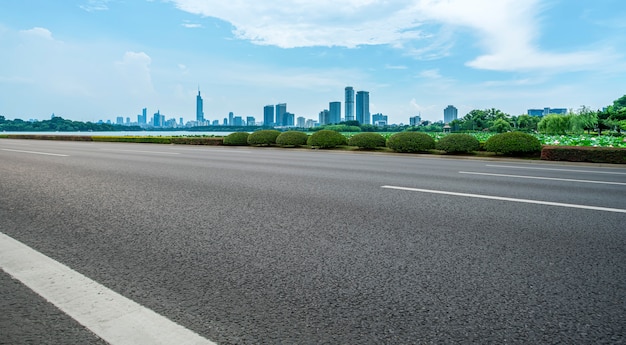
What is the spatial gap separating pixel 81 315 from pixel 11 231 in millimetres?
2537

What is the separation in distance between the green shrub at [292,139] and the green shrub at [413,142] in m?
6.23

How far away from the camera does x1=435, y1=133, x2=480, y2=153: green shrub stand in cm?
1716

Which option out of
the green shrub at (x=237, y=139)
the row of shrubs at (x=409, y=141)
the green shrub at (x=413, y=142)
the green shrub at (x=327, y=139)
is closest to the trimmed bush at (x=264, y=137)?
the row of shrubs at (x=409, y=141)

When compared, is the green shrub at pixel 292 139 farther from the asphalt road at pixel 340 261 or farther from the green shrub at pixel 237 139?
the asphalt road at pixel 340 261

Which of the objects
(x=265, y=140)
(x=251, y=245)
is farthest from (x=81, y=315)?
(x=265, y=140)

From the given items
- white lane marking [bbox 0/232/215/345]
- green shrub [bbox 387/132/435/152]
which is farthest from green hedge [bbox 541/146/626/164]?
white lane marking [bbox 0/232/215/345]

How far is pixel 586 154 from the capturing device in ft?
45.6

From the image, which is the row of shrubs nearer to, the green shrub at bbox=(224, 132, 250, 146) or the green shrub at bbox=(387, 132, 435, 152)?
the green shrub at bbox=(387, 132, 435, 152)

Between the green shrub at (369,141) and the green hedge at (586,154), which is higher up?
the green shrub at (369,141)

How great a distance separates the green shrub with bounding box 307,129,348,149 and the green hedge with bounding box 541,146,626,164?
1013 centimetres

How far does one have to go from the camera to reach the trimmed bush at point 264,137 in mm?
24219

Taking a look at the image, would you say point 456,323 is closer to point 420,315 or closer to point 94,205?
point 420,315

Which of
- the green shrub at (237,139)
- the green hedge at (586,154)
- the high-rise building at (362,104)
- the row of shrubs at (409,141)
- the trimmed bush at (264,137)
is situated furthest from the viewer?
the high-rise building at (362,104)

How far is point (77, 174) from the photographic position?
8.62 m
